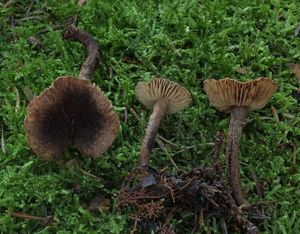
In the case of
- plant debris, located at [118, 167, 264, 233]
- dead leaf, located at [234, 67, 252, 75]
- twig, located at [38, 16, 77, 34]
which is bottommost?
plant debris, located at [118, 167, 264, 233]

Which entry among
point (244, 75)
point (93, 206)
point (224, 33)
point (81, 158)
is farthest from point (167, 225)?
point (224, 33)

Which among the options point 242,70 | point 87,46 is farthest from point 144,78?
point 242,70

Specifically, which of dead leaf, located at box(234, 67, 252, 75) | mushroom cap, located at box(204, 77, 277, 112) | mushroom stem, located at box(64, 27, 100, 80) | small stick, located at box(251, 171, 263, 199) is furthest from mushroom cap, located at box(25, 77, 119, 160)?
dead leaf, located at box(234, 67, 252, 75)

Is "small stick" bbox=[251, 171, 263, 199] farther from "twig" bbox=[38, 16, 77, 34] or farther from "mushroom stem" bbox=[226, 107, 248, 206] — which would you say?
"twig" bbox=[38, 16, 77, 34]

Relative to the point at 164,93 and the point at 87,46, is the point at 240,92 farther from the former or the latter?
the point at 87,46

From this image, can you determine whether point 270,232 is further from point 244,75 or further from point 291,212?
point 244,75

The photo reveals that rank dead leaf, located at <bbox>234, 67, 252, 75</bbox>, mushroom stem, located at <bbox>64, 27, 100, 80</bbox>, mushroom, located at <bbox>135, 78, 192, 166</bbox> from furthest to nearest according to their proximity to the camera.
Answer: dead leaf, located at <bbox>234, 67, 252, 75</bbox> → mushroom stem, located at <bbox>64, 27, 100, 80</bbox> → mushroom, located at <bbox>135, 78, 192, 166</bbox>

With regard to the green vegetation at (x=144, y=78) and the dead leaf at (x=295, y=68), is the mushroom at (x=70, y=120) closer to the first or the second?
the green vegetation at (x=144, y=78)
